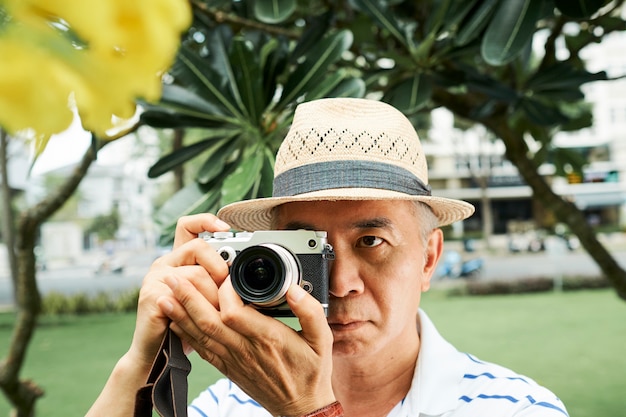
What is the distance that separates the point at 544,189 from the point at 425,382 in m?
1.24

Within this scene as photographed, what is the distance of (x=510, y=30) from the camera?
125 centimetres

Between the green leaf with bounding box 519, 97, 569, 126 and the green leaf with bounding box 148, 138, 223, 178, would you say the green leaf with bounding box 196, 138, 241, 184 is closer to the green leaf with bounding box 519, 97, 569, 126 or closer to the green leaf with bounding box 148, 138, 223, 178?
the green leaf with bounding box 148, 138, 223, 178

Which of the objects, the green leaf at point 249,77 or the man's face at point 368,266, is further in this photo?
the green leaf at point 249,77

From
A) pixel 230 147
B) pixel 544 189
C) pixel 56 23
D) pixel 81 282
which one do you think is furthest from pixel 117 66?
pixel 81 282

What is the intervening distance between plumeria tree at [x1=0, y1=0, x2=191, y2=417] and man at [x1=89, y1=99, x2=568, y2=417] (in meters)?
0.59

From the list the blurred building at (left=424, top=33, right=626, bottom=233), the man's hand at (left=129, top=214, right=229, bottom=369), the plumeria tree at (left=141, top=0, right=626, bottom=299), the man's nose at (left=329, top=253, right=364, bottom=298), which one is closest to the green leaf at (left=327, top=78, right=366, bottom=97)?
the plumeria tree at (left=141, top=0, right=626, bottom=299)

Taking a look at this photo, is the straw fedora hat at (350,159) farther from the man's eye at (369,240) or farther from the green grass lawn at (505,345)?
the green grass lawn at (505,345)

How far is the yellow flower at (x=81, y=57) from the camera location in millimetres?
193

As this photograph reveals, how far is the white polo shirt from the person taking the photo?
1015mm

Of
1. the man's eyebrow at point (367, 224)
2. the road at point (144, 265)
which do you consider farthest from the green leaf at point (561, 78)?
the road at point (144, 265)

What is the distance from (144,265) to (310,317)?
12855mm

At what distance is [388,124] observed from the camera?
108 cm

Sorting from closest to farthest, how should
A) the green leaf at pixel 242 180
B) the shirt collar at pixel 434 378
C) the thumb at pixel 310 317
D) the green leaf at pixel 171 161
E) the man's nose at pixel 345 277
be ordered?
the thumb at pixel 310 317 → the man's nose at pixel 345 277 → the shirt collar at pixel 434 378 → the green leaf at pixel 242 180 → the green leaf at pixel 171 161

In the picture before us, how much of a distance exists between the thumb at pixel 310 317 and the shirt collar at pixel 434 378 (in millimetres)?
328
